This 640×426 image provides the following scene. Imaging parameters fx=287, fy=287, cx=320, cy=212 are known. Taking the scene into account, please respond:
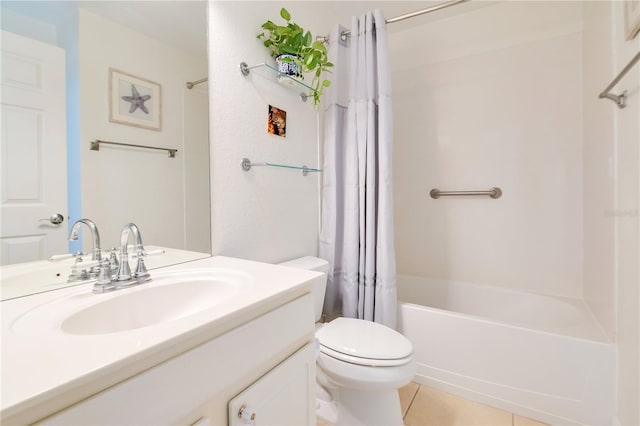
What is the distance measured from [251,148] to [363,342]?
3.19 ft

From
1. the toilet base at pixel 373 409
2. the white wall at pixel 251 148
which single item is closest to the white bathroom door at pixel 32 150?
the white wall at pixel 251 148

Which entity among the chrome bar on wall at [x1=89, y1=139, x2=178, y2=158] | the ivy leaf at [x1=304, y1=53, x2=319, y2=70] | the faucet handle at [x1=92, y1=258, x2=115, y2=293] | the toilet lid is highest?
the ivy leaf at [x1=304, y1=53, x2=319, y2=70]

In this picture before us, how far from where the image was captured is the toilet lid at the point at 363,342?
1089 millimetres

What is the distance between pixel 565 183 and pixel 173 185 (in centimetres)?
217

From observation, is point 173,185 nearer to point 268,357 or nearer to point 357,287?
point 268,357

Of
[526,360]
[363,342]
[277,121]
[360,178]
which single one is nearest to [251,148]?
[277,121]

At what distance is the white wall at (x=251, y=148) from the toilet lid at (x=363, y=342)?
1.51 feet

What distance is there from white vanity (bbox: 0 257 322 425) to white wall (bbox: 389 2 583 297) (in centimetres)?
162

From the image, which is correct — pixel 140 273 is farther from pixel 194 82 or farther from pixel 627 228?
pixel 627 228

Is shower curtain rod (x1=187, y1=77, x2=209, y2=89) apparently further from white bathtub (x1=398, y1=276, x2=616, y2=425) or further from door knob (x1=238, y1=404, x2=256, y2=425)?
white bathtub (x1=398, y1=276, x2=616, y2=425)

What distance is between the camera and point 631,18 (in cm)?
98

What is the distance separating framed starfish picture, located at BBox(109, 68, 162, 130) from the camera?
858mm

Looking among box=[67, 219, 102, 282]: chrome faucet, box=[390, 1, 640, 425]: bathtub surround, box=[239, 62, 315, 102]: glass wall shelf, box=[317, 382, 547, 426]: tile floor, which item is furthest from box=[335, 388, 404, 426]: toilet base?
box=[239, 62, 315, 102]: glass wall shelf

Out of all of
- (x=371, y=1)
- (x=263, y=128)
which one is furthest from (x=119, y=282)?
(x=371, y=1)
